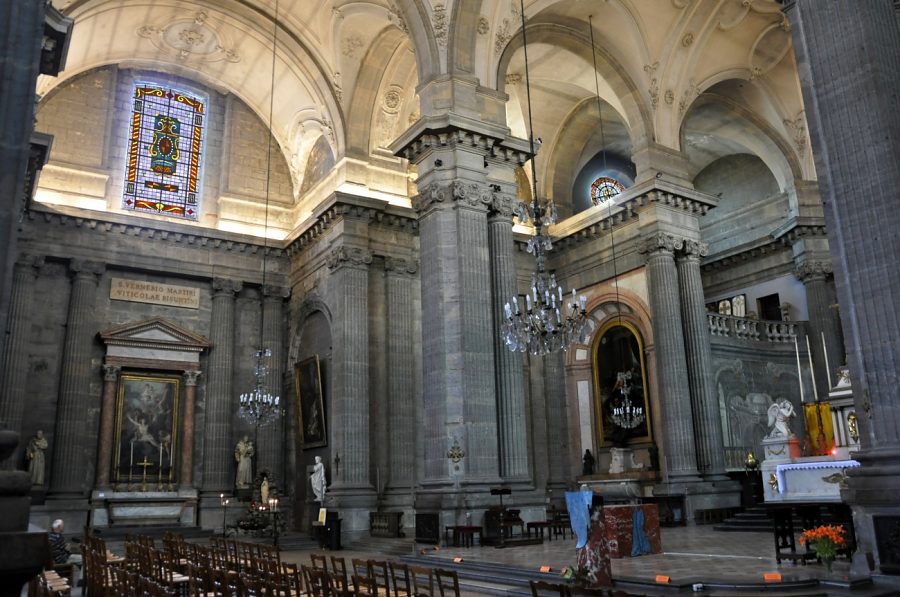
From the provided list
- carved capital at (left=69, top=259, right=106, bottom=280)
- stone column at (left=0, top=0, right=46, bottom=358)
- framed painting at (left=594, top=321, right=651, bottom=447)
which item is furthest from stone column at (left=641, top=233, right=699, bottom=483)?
stone column at (left=0, top=0, right=46, bottom=358)

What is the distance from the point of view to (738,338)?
20.5 m

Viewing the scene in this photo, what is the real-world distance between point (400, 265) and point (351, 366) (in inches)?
128

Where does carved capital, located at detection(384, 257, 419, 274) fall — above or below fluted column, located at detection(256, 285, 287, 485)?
above

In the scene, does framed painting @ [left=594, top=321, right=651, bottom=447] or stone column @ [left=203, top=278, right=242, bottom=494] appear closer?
framed painting @ [left=594, top=321, right=651, bottom=447]

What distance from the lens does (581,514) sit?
855 cm

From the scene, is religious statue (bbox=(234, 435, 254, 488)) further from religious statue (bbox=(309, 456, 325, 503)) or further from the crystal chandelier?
the crystal chandelier

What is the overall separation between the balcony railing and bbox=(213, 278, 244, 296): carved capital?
13.1 meters

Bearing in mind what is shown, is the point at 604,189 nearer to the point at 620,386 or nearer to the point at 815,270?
the point at 815,270

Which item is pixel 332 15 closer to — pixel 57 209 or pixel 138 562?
pixel 57 209

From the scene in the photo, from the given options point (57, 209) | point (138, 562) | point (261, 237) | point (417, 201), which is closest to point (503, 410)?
point (417, 201)

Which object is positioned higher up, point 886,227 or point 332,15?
point 332,15

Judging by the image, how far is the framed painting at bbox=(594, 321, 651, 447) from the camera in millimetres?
19688

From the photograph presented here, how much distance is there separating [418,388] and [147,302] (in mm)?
7954

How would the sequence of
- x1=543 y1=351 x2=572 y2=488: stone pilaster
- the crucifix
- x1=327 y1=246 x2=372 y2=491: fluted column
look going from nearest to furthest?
x1=327 y1=246 x2=372 y2=491: fluted column → the crucifix → x1=543 y1=351 x2=572 y2=488: stone pilaster
